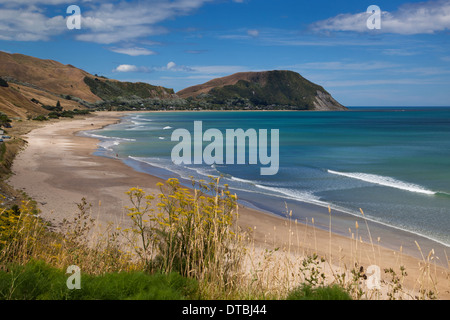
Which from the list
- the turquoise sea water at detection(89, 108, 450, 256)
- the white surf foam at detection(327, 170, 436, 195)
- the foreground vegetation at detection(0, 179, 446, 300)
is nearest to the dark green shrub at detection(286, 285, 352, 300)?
the foreground vegetation at detection(0, 179, 446, 300)

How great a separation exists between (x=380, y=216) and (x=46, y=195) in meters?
14.9

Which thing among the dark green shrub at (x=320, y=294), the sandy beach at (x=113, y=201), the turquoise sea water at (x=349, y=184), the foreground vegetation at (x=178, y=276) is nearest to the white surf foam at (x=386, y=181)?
the turquoise sea water at (x=349, y=184)

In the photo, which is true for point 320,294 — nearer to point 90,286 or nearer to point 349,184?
point 90,286

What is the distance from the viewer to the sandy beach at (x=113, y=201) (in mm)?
10625

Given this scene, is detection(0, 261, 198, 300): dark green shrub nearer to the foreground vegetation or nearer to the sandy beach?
the foreground vegetation

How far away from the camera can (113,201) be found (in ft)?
53.6

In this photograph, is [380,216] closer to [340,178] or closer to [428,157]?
[340,178]

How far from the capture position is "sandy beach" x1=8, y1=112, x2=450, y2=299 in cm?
1062

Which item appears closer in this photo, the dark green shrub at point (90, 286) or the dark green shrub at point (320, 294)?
the dark green shrub at point (320, 294)

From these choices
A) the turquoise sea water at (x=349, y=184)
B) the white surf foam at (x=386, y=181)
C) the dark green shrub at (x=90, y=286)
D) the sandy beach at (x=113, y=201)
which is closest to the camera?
the dark green shrub at (x=90, y=286)

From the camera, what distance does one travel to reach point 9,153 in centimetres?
2584

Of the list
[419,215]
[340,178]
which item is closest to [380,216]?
[419,215]

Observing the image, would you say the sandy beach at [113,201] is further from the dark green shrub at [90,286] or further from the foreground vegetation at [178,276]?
the dark green shrub at [90,286]

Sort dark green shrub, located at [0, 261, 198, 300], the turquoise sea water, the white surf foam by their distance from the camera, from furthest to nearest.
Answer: the white surf foam, the turquoise sea water, dark green shrub, located at [0, 261, 198, 300]
